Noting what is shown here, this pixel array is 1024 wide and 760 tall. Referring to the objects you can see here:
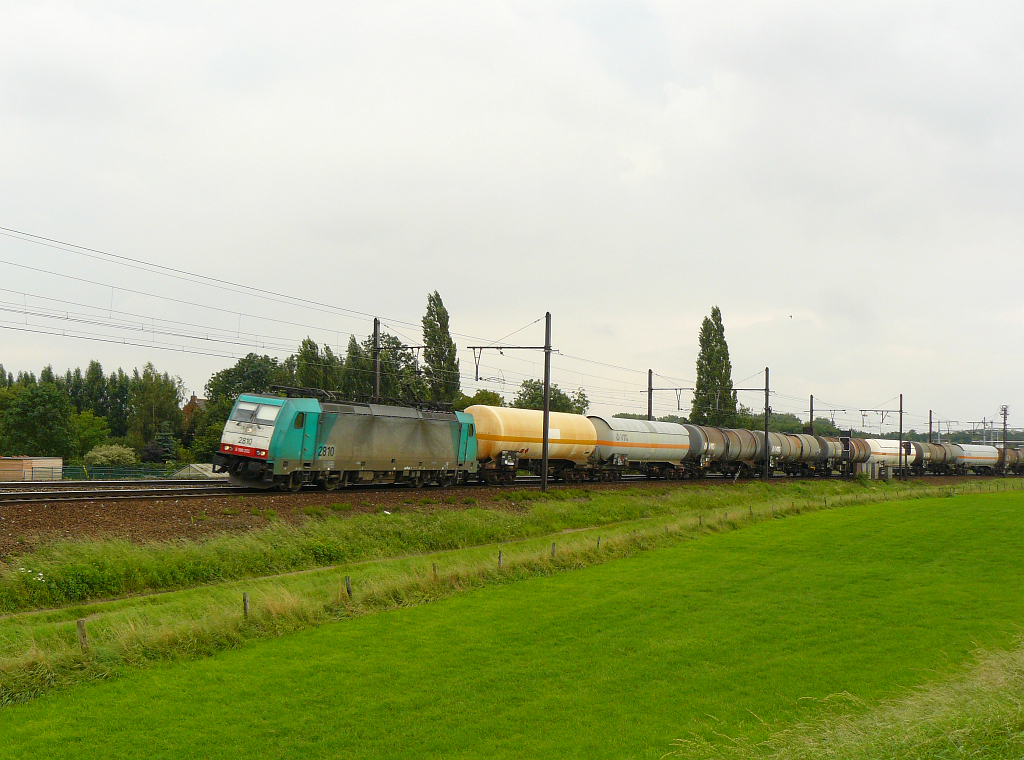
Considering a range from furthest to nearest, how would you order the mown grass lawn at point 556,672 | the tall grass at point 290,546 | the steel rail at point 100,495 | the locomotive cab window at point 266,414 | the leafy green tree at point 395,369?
1. the leafy green tree at point 395,369
2. the locomotive cab window at point 266,414
3. the steel rail at point 100,495
4. the tall grass at point 290,546
5. the mown grass lawn at point 556,672

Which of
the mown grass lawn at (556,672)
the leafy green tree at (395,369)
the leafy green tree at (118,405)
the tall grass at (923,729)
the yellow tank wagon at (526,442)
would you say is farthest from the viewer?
the leafy green tree at (118,405)

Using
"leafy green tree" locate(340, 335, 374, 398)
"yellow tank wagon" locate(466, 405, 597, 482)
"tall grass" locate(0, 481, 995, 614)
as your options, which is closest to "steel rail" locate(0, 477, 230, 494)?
"tall grass" locate(0, 481, 995, 614)

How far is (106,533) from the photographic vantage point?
19.7 meters

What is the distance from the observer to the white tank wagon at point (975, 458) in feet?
306

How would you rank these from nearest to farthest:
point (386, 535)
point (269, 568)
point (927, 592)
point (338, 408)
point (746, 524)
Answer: point (927, 592), point (269, 568), point (386, 535), point (338, 408), point (746, 524)

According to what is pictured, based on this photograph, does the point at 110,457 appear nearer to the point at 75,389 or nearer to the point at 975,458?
the point at 75,389

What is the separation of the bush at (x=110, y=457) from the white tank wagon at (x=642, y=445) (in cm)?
5021

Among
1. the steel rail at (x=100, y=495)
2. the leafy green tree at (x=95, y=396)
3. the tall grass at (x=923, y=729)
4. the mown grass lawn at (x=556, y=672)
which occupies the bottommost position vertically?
the mown grass lawn at (x=556, y=672)

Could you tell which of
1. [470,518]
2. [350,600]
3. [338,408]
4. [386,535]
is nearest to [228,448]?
[338,408]

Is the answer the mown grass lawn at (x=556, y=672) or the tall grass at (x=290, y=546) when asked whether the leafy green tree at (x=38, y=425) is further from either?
the mown grass lawn at (x=556, y=672)

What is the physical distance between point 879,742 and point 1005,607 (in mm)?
12060

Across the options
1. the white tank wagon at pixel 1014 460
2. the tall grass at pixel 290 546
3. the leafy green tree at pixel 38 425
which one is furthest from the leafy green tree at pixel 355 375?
the white tank wagon at pixel 1014 460

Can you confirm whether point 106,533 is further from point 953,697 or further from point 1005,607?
point 1005,607

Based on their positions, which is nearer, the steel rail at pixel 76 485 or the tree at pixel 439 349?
the steel rail at pixel 76 485
